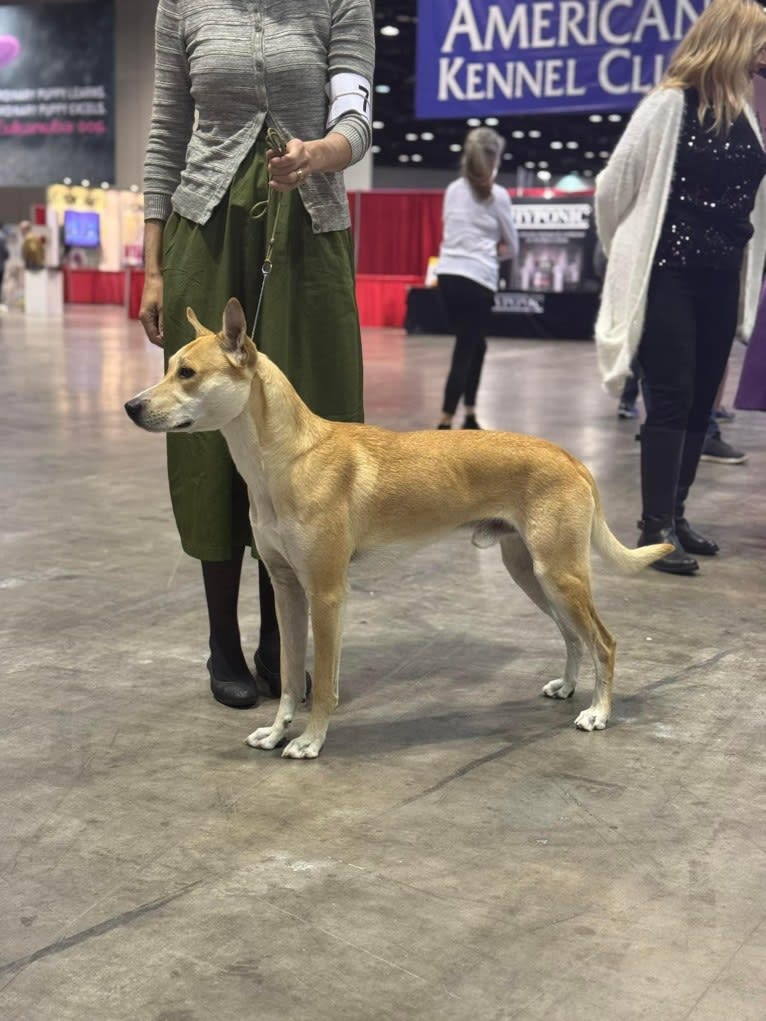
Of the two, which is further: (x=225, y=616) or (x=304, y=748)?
(x=225, y=616)

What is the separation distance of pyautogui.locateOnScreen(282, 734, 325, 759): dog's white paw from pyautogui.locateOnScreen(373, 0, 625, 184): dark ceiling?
68.1 feet

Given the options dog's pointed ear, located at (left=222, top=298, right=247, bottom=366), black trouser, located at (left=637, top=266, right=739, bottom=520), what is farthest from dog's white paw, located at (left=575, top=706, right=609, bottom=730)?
black trouser, located at (left=637, top=266, right=739, bottom=520)

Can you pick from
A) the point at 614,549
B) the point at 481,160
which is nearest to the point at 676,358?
the point at 614,549

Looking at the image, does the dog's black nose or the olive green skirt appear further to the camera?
the olive green skirt

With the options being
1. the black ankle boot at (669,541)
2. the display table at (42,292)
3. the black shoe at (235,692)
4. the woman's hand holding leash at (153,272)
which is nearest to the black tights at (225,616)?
the black shoe at (235,692)

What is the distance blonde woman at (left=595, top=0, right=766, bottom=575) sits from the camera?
377 cm

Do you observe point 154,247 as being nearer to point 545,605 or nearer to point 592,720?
point 545,605

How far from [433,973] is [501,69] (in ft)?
38.9

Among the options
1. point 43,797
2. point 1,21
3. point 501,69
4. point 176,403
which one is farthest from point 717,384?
point 1,21

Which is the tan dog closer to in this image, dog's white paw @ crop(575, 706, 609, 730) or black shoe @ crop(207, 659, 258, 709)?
dog's white paw @ crop(575, 706, 609, 730)

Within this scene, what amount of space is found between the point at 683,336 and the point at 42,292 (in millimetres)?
19962

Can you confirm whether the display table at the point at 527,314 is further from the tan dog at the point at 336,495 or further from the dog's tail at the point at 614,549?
the tan dog at the point at 336,495

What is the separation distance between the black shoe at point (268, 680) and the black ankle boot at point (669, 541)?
161cm

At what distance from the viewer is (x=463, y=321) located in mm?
6934
